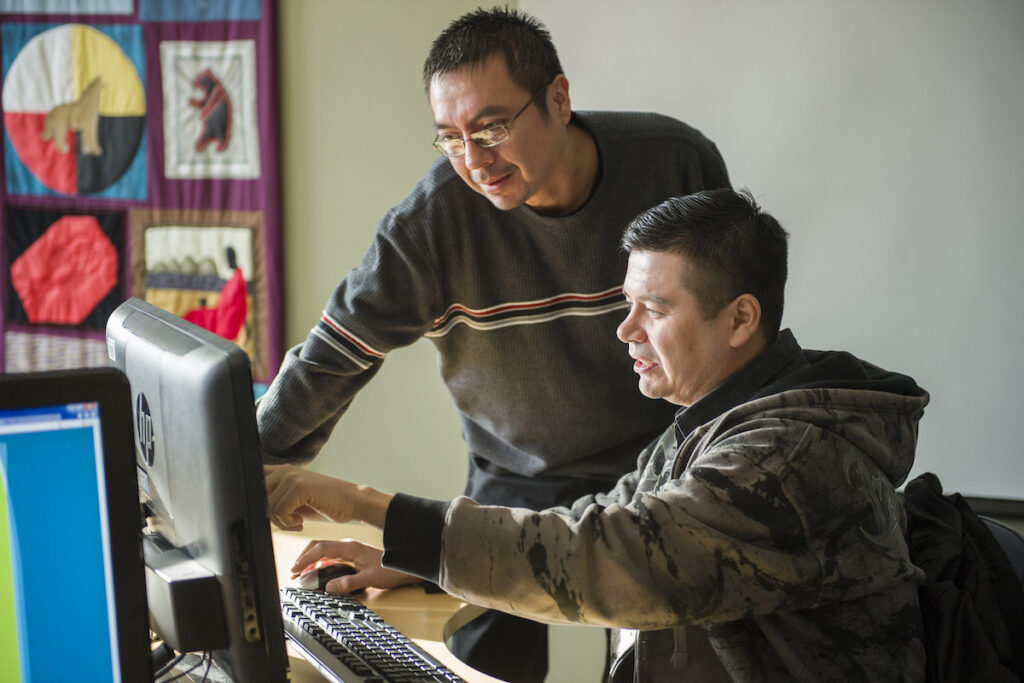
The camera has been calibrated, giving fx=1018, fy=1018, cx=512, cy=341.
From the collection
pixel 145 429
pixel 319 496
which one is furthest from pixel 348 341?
pixel 145 429

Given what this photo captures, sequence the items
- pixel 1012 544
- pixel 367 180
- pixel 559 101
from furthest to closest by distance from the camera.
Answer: pixel 367 180 < pixel 559 101 < pixel 1012 544

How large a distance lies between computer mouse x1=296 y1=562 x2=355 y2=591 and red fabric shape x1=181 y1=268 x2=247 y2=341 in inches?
53.6

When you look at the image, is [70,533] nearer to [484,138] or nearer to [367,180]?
[484,138]

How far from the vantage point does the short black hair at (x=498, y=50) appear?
1.66 meters

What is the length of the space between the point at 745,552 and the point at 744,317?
0.35m

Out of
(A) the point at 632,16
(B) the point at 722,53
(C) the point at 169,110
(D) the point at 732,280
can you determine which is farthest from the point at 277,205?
(D) the point at 732,280

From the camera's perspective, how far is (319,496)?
124 cm

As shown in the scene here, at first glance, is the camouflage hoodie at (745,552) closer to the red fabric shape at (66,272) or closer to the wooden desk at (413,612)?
the wooden desk at (413,612)

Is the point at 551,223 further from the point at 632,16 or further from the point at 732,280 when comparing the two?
the point at 632,16

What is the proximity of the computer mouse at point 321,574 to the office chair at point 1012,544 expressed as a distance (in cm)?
93

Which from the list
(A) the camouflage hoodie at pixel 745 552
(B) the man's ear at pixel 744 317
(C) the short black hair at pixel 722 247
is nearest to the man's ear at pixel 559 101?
(C) the short black hair at pixel 722 247

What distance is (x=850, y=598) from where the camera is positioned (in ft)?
3.82

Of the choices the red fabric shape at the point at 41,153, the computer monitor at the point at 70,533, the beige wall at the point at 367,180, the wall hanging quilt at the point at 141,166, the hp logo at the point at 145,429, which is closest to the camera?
the computer monitor at the point at 70,533

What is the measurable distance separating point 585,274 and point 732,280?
51 centimetres
